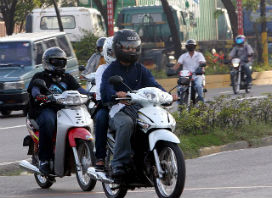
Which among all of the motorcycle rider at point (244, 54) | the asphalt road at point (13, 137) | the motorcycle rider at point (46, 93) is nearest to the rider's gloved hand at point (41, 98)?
the motorcycle rider at point (46, 93)

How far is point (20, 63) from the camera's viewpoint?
67.8 ft

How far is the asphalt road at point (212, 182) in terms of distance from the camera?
27.3 feet

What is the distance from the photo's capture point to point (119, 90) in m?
8.15

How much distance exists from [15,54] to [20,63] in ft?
1.26

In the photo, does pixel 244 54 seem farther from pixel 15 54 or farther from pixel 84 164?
pixel 84 164

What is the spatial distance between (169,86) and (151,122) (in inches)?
785

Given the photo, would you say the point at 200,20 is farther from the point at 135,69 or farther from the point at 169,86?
the point at 135,69

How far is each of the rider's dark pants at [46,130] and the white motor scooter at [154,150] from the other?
1.39 m

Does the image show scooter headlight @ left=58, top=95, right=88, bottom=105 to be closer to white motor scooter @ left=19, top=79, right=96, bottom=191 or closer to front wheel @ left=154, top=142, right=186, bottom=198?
white motor scooter @ left=19, top=79, right=96, bottom=191

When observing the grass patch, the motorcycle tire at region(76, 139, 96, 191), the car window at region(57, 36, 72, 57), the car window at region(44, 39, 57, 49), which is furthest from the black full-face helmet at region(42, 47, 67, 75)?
the car window at region(57, 36, 72, 57)

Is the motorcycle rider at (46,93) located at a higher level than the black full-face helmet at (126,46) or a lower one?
lower

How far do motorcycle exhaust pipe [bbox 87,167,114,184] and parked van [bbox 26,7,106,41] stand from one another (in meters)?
24.2

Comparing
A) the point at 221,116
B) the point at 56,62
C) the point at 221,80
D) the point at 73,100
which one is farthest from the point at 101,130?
the point at 221,80

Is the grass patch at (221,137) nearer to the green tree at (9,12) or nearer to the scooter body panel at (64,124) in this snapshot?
the scooter body panel at (64,124)
